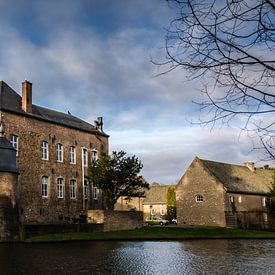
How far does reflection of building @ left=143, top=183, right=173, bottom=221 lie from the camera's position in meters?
69.8

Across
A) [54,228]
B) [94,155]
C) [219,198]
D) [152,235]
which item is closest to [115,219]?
[152,235]

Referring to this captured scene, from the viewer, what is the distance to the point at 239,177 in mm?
48438

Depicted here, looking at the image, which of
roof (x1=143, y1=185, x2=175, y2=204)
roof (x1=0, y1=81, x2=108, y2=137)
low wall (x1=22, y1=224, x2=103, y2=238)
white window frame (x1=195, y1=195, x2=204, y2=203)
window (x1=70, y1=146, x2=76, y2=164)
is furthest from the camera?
roof (x1=143, y1=185, x2=175, y2=204)

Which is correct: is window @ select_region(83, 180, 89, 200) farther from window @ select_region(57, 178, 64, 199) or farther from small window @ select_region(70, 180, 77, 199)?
window @ select_region(57, 178, 64, 199)

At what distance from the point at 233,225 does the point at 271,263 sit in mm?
28183

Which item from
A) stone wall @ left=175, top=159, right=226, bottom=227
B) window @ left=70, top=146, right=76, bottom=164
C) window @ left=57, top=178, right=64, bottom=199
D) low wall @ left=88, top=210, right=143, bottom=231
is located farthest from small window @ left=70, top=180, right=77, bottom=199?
stone wall @ left=175, top=159, right=226, bottom=227

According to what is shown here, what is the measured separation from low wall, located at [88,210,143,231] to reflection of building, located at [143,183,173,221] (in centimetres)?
3426

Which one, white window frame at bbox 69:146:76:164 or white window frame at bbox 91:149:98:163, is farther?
white window frame at bbox 91:149:98:163

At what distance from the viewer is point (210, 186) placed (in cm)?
4434

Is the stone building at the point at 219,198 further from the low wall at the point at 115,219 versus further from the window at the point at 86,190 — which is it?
the window at the point at 86,190

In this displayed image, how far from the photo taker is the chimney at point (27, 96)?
34.6 meters

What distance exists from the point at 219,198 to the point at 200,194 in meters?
2.41

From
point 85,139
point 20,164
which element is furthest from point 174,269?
point 85,139

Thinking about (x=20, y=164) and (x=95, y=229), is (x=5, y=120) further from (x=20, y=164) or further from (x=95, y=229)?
(x=95, y=229)
